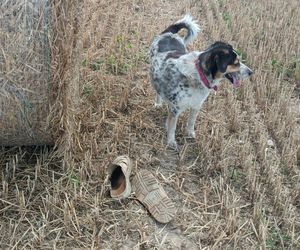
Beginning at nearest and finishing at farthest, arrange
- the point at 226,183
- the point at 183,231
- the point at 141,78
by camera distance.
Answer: the point at 183,231 → the point at 226,183 → the point at 141,78

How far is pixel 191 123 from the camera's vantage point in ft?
15.9

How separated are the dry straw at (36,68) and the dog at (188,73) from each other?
3.58 feet

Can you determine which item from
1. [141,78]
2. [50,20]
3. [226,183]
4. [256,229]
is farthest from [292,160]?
[50,20]

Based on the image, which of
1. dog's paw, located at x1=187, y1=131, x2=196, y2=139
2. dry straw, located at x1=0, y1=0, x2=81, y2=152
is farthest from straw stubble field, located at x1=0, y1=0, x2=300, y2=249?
dry straw, located at x1=0, y1=0, x2=81, y2=152

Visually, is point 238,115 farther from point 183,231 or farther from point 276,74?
point 183,231

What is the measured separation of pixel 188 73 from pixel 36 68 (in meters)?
1.55

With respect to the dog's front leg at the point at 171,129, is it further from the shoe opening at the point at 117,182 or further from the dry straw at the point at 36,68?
the dry straw at the point at 36,68

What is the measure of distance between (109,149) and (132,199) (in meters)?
0.69

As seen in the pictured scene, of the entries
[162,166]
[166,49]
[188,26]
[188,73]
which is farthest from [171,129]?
[188,26]

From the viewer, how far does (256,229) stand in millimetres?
3752

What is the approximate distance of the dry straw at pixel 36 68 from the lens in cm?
329

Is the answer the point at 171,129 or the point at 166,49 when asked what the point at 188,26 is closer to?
the point at 166,49

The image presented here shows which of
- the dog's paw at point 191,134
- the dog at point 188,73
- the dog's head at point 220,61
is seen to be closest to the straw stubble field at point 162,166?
the dog's paw at point 191,134

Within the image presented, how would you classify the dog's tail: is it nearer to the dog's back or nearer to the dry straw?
the dog's back
